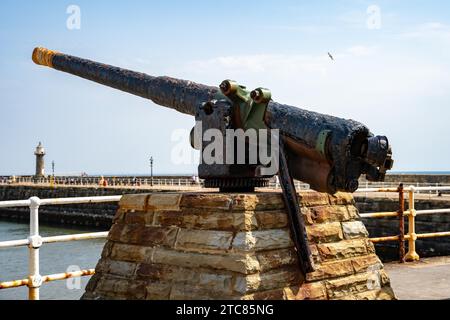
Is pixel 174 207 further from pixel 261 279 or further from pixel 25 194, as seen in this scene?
pixel 25 194

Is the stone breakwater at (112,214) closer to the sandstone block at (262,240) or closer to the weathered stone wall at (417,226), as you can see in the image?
the weathered stone wall at (417,226)

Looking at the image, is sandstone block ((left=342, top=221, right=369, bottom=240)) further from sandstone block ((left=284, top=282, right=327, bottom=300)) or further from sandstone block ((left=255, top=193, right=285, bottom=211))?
sandstone block ((left=255, top=193, right=285, bottom=211))

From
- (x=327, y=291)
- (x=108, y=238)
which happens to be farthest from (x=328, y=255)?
(x=108, y=238)

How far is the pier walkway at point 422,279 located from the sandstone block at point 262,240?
1.88 meters

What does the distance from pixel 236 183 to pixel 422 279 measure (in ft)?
10.1

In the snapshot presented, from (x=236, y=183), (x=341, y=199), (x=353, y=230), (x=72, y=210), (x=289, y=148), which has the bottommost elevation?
(x=72, y=210)

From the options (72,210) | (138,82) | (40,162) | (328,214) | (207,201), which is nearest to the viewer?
(207,201)

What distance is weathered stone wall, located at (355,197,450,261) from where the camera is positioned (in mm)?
19481

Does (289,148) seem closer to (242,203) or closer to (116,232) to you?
(242,203)

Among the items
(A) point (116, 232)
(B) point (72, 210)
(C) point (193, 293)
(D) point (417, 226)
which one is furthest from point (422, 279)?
(B) point (72, 210)

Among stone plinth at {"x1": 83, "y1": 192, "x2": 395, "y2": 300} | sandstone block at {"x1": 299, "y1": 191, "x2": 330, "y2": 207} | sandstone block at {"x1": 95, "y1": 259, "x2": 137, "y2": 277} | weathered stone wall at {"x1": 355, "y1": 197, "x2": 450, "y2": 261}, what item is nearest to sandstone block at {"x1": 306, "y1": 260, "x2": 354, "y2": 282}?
stone plinth at {"x1": 83, "y1": 192, "x2": 395, "y2": 300}

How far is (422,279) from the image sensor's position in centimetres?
663

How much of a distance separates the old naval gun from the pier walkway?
1.95 meters

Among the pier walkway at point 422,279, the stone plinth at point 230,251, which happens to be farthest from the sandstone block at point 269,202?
the pier walkway at point 422,279
